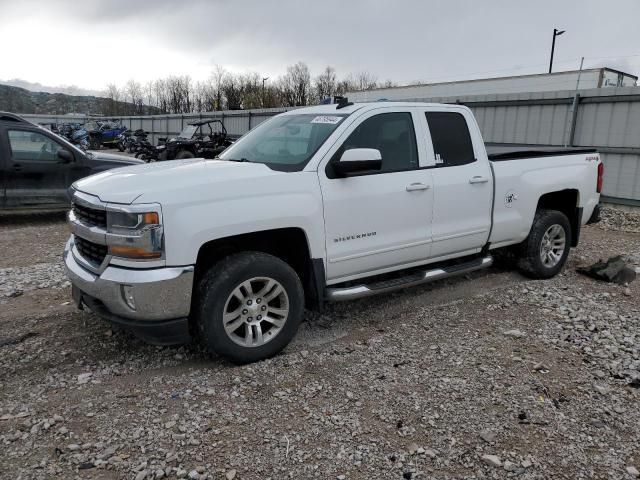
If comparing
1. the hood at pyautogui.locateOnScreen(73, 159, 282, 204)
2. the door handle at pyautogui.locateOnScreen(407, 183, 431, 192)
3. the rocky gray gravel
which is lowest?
the rocky gray gravel

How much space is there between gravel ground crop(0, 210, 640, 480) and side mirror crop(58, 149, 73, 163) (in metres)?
4.65

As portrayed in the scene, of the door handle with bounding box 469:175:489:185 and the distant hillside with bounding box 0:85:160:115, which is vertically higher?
the distant hillside with bounding box 0:85:160:115

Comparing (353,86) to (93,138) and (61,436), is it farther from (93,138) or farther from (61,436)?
(61,436)

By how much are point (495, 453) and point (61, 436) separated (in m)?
2.46

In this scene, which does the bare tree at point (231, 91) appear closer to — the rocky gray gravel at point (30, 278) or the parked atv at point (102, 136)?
the parked atv at point (102, 136)

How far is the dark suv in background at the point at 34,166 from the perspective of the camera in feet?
29.3

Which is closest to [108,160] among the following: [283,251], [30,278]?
[30,278]

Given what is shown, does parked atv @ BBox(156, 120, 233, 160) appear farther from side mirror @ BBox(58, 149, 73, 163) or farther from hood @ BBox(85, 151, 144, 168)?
side mirror @ BBox(58, 149, 73, 163)

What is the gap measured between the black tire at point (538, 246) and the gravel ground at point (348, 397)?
71 centimetres

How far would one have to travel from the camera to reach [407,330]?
4605 millimetres

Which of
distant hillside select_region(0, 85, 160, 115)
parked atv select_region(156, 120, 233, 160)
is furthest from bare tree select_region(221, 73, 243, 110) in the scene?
parked atv select_region(156, 120, 233, 160)

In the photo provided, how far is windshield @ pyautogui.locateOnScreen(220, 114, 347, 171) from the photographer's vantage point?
14.0 ft

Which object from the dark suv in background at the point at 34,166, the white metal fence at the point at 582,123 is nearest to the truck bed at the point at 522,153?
the white metal fence at the point at 582,123

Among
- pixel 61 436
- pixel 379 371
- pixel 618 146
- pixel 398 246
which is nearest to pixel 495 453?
pixel 379 371
